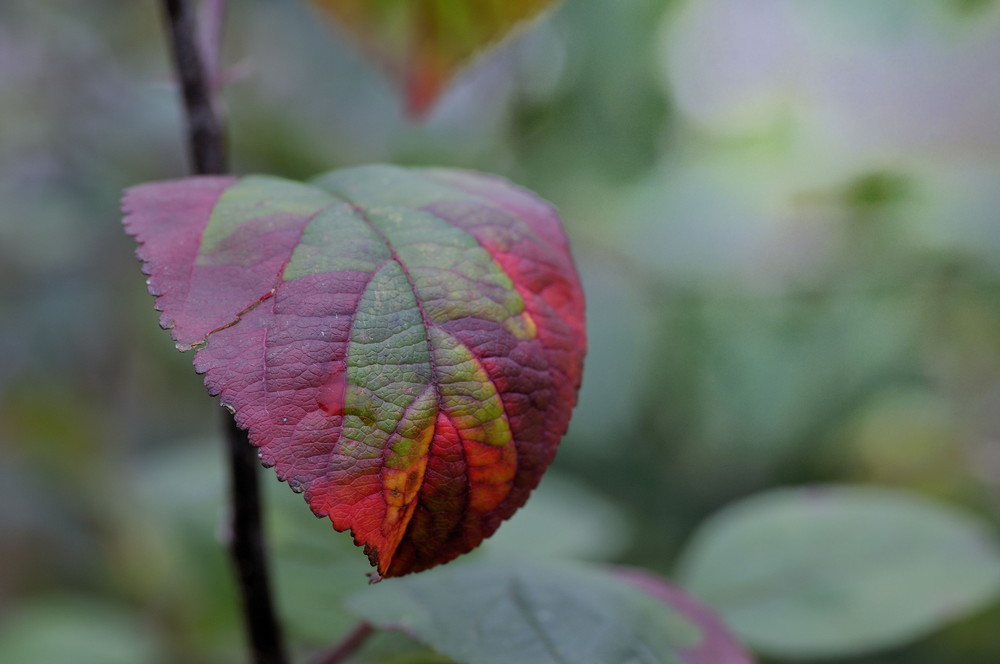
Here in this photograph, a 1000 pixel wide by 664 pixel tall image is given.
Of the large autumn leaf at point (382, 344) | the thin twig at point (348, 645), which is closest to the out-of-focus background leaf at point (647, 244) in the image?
the thin twig at point (348, 645)

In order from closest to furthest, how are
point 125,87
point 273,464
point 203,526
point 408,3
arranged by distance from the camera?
1. point 273,464
2. point 408,3
3. point 203,526
4. point 125,87

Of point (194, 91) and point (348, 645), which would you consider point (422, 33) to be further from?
point (348, 645)

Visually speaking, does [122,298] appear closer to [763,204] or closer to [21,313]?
[21,313]

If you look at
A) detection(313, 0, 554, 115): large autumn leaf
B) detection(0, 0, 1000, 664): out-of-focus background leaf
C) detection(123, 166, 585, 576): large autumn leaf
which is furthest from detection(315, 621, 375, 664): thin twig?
detection(0, 0, 1000, 664): out-of-focus background leaf

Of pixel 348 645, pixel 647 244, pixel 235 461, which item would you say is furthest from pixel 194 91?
pixel 647 244

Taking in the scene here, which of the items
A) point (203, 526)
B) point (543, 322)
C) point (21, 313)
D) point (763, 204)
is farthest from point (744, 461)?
point (21, 313)

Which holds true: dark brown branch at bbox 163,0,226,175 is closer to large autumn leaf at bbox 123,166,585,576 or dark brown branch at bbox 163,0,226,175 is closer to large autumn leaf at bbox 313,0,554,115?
large autumn leaf at bbox 123,166,585,576

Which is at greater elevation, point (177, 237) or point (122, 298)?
point (177, 237)
